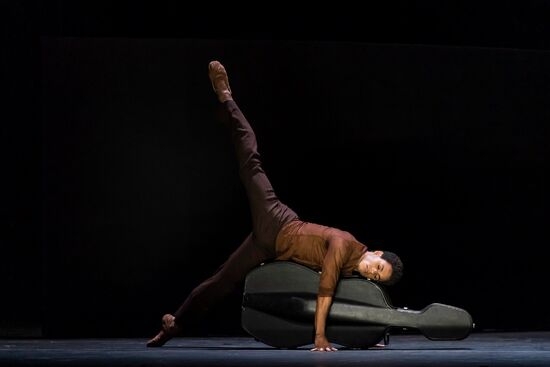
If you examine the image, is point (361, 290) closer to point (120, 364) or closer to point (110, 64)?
point (120, 364)

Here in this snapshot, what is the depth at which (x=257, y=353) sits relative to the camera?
256 inches

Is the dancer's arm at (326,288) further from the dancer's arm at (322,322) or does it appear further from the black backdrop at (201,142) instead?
the black backdrop at (201,142)

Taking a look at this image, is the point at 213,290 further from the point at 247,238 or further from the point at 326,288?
the point at 326,288

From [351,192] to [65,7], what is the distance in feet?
7.64

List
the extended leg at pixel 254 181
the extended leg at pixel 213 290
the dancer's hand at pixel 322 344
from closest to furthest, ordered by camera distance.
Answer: the dancer's hand at pixel 322 344
the extended leg at pixel 213 290
the extended leg at pixel 254 181

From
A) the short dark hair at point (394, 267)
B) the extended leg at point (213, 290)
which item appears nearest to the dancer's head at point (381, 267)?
the short dark hair at point (394, 267)

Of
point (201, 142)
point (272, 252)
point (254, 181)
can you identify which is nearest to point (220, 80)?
point (254, 181)

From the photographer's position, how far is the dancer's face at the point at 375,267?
6695 millimetres

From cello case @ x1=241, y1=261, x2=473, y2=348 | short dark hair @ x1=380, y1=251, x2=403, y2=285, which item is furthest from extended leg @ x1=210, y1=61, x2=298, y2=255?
short dark hair @ x1=380, y1=251, x2=403, y2=285

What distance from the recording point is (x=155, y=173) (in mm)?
7977

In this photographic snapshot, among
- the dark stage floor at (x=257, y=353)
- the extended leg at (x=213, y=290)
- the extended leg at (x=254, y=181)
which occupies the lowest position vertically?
the dark stage floor at (x=257, y=353)

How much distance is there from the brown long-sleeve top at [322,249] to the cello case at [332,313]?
3.0 inches

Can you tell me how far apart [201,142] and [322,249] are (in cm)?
154

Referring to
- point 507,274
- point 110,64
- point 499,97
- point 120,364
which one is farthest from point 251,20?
point 120,364
